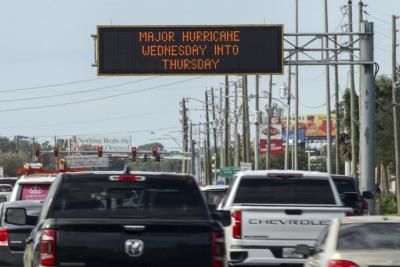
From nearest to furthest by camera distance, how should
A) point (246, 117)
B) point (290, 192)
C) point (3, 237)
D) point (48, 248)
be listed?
1. point (48, 248)
2. point (3, 237)
3. point (290, 192)
4. point (246, 117)

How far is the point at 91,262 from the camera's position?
1146 cm

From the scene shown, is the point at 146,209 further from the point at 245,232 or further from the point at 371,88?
the point at 371,88

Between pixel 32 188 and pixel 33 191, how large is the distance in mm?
82

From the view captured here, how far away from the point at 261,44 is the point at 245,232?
19614 millimetres

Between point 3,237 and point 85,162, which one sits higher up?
point 85,162

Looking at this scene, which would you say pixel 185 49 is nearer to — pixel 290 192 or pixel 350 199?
pixel 350 199

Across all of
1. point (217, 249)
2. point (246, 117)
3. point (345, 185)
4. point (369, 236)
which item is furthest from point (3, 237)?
point (246, 117)

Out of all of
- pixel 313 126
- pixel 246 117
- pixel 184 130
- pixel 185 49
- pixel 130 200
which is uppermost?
pixel 313 126

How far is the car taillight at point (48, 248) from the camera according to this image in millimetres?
11383

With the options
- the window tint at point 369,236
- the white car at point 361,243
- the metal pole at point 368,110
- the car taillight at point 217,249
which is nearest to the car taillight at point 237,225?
the white car at point 361,243

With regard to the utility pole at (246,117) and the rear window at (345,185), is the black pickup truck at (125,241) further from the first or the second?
the utility pole at (246,117)

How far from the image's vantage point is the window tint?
13.2 m

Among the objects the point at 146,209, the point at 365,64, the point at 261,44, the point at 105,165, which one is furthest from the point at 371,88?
the point at 105,165

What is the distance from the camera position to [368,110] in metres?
40.7
